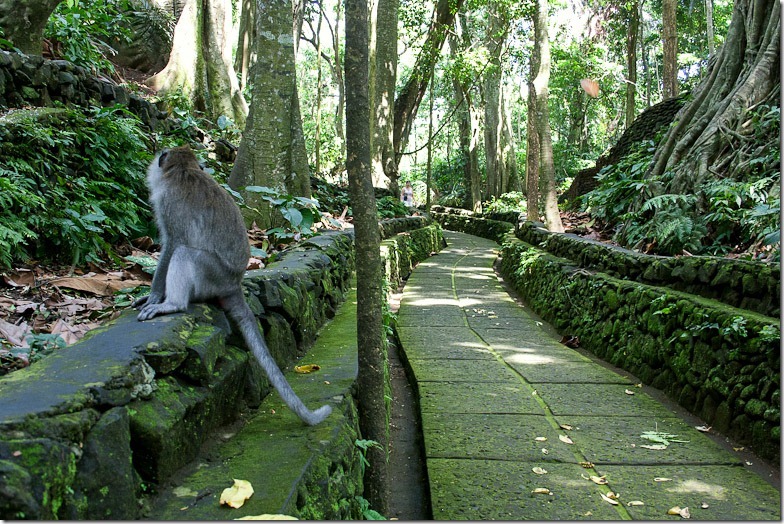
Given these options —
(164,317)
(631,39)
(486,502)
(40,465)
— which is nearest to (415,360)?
(486,502)

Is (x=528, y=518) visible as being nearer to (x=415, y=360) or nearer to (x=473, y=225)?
(x=415, y=360)

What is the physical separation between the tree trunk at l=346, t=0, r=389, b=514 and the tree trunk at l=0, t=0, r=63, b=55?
4.88 meters

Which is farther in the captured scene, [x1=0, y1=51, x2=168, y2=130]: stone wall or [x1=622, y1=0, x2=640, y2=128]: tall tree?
[x1=622, y1=0, x2=640, y2=128]: tall tree

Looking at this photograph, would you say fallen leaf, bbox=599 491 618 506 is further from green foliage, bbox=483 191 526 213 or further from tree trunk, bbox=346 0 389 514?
green foliage, bbox=483 191 526 213

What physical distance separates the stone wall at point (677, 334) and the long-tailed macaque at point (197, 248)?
2951 mm

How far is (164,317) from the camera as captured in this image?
9.52 ft

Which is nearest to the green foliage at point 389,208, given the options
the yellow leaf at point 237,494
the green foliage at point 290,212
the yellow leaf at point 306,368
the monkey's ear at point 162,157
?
the green foliage at point 290,212

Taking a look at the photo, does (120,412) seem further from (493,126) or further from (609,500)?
(493,126)

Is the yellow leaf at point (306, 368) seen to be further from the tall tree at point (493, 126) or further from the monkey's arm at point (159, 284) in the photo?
the tall tree at point (493, 126)

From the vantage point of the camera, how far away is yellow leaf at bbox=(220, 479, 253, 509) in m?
2.15

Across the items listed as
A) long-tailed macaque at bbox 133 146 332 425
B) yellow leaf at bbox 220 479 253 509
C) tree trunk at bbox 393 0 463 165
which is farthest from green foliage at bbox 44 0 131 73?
tree trunk at bbox 393 0 463 165

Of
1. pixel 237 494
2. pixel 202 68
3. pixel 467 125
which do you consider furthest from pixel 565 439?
pixel 467 125

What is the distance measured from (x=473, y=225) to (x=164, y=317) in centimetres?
2234

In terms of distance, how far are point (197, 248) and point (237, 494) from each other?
1.56 m
